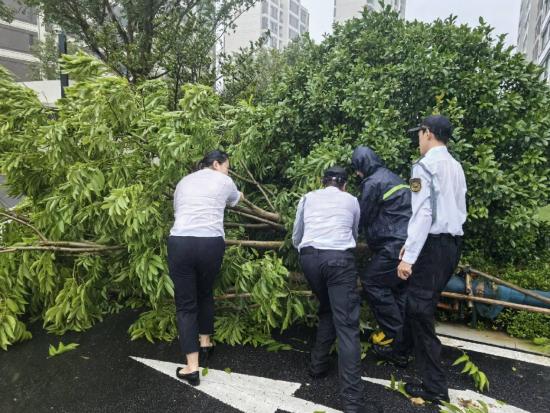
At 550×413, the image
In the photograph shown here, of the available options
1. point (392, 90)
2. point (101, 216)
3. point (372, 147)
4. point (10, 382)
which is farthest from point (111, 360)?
point (392, 90)

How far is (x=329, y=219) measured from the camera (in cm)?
353

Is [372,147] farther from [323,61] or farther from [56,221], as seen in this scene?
[56,221]

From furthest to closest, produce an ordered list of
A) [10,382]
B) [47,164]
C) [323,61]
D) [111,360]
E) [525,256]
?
[323,61] → [525,256] → [47,164] → [111,360] → [10,382]

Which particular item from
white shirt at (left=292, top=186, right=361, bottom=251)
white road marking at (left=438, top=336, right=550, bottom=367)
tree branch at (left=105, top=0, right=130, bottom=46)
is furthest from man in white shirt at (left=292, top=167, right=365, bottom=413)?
tree branch at (left=105, top=0, right=130, bottom=46)

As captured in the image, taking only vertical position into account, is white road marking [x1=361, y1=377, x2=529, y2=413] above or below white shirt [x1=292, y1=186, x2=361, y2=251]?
below

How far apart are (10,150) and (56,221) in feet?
3.64

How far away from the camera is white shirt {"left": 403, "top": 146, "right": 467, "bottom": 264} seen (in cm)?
316

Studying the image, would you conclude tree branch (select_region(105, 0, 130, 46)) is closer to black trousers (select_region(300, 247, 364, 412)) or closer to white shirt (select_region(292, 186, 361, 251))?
white shirt (select_region(292, 186, 361, 251))

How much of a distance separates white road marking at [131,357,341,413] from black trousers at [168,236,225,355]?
0.32 meters

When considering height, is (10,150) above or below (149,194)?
above

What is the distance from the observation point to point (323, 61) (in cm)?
567

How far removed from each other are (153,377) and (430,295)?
242 centimetres

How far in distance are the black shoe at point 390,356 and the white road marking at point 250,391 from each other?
839mm

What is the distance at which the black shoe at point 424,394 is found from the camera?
10.8 ft
